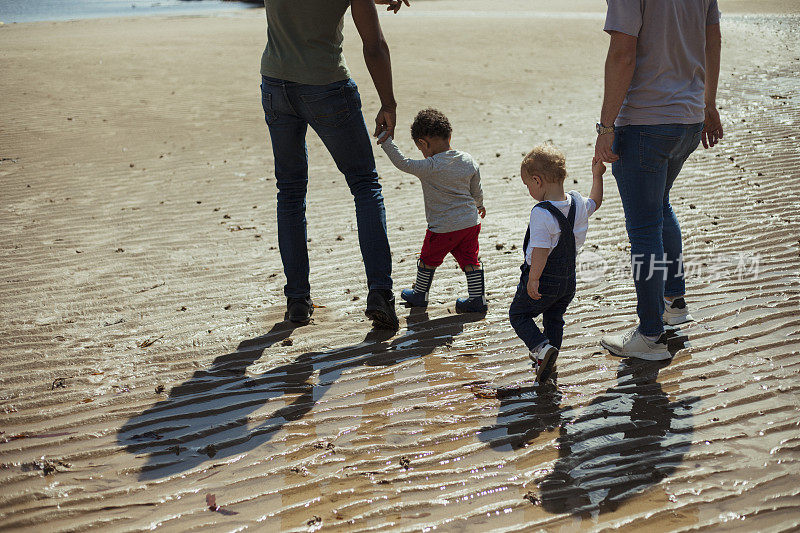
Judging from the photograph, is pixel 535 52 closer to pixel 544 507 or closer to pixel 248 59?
pixel 248 59

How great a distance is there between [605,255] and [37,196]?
547 centimetres

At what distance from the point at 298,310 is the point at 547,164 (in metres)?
1.85

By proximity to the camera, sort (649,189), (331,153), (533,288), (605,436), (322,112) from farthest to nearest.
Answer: (331,153)
(322,112)
(649,189)
(533,288)
(605,436)

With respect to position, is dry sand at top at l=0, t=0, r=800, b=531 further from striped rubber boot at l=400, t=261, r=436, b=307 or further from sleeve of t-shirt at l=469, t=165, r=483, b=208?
sleeve of t-shirt at l=469, t=165, r=483, b=208

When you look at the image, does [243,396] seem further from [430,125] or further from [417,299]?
[430,125]

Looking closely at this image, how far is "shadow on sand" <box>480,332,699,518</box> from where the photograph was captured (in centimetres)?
284

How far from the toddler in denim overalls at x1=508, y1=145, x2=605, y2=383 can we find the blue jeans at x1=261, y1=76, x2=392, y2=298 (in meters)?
0.98

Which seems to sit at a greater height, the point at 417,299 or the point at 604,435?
the point at 417,299

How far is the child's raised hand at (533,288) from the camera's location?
11.3 feet

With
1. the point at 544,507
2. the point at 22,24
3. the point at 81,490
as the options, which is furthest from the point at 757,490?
the point at 22,24

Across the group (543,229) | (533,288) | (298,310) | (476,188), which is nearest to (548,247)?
(543,229)

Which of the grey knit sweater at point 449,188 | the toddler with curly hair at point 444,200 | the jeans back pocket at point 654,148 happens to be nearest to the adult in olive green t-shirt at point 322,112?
the toddler with curly hair at point 444,200

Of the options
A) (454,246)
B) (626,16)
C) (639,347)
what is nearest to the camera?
(626,16)

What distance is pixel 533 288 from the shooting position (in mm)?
3463
